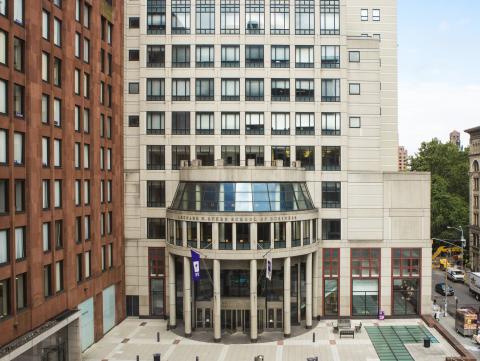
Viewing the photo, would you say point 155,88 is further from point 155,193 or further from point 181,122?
point 155,193

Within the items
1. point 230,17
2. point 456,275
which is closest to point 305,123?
point 230,17

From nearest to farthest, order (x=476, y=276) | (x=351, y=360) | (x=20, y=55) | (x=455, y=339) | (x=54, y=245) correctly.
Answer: (x=20, y=55), (x=54, y=245), (x=351, y=360), (x=455, y=339), (x=476, y=276)

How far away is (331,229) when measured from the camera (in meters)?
53.5

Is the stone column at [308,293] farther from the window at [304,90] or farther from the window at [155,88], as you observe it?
the window at [155,88]

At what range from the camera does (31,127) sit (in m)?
34.3

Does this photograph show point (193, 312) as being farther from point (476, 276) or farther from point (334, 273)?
point (476, 276)

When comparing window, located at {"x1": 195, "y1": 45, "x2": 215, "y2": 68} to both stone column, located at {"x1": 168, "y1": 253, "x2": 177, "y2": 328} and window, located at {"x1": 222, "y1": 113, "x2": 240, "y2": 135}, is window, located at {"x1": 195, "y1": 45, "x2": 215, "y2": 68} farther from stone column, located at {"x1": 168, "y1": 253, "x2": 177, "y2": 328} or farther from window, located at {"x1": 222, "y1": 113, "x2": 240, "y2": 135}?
stone column, located at {"x1": 168, "y1": 253, "x2": 177, "y2": 328}

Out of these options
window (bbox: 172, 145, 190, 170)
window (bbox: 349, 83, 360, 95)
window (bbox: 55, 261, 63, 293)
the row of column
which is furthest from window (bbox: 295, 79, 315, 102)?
window (bbox: 55, 261, 63, 293)

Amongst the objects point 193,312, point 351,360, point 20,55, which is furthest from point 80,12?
point 351,360

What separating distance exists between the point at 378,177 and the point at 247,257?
17.7m

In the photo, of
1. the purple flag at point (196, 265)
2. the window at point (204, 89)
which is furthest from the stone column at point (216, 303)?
the window at point (204, 89)

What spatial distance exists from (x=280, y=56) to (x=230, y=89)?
6.42m

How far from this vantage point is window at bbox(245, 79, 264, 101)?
174 feet

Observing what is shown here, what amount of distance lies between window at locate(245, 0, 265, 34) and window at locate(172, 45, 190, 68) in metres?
6.78
